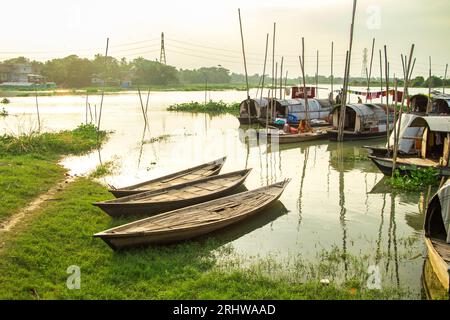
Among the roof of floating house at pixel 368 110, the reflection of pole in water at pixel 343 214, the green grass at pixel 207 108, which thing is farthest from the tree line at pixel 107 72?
the reflection of pole in water at pixel 343 214

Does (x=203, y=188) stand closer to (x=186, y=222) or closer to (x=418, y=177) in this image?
(x=186, y=222)

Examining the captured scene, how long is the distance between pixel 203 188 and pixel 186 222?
2410 mm

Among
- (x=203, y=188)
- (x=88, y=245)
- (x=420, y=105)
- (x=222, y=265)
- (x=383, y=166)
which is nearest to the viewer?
(x=222, y=265)

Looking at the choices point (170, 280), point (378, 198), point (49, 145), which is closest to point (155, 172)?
point (49, 145)

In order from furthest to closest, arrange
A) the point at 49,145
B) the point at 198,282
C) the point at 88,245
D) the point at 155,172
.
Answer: the point at 49,145 → the point at 155,172 → the point at 88,245 → the point at 198,282

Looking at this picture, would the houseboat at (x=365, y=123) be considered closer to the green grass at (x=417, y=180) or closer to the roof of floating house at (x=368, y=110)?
the roof of floating house at (x=368, y=110)

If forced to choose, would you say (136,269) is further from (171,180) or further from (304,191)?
(304,191)

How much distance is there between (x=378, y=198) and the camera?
10.4m

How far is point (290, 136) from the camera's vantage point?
733 inches

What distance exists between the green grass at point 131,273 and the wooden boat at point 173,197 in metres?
0.76

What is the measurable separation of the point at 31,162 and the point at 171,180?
476 centimetres

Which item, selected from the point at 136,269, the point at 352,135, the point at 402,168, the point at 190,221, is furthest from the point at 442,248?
the point at 352,135

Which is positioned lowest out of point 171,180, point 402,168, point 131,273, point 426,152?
point 131,273

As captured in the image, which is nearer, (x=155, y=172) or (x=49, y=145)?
(x=155, y=172)
